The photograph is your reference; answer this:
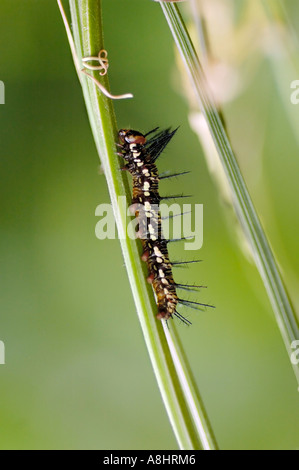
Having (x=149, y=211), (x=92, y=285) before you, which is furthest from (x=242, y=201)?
(x=92, y=285)

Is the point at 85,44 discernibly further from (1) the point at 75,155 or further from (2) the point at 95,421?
(2) the point at 95,421

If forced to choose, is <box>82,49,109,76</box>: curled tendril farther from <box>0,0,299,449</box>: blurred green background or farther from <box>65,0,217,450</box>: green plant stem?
<box>0,0,299,449</box>: blurred green background

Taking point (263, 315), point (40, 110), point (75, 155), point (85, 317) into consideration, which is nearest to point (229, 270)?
point (263, 315)

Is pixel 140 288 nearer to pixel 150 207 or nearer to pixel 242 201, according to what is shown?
pixel 242 201

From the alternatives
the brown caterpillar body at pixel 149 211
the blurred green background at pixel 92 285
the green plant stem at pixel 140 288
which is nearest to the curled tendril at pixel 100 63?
the green plant stem at pixel 140 288

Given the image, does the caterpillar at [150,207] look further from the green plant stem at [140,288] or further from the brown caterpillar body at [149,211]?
the green plant stem at [140,288]

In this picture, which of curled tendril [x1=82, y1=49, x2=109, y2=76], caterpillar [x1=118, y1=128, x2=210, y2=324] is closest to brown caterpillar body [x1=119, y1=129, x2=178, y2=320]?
caterpillar [x1=118, y1=128, x2=210, y2=324]
